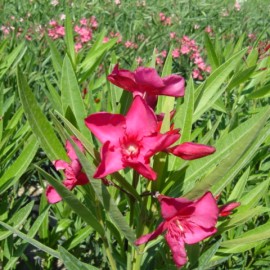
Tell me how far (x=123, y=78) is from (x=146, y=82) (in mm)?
34

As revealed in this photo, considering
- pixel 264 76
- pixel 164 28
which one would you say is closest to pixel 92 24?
pixel 164 28

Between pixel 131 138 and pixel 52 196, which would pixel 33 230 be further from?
pixel 131 138

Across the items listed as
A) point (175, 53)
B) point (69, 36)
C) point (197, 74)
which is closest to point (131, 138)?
point (69, 36)

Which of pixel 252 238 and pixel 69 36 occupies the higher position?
pixel 69 36

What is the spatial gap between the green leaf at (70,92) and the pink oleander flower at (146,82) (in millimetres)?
163

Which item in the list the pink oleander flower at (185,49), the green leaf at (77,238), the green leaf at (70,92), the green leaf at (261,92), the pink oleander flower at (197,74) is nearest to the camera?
the green leaf at (70,92)

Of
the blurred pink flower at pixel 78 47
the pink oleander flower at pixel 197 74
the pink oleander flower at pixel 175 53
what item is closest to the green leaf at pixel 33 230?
the blurred pink flower at pixel 78 47

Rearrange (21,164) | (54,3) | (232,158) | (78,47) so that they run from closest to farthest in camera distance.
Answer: (232,158)
(21,164)
(78,47)
(54,3)

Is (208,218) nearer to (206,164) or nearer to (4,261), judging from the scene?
(206,164)

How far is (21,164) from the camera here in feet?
3.86

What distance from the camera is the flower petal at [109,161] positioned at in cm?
69

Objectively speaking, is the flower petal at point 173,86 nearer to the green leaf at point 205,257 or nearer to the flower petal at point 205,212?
the flower petal at point 205,212

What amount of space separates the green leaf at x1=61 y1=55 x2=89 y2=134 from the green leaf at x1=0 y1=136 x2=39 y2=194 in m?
0.26

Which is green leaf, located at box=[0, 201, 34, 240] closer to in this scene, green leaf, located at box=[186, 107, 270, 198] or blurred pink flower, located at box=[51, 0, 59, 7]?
green leaf, located at box=[186, 107, 270, 198]
